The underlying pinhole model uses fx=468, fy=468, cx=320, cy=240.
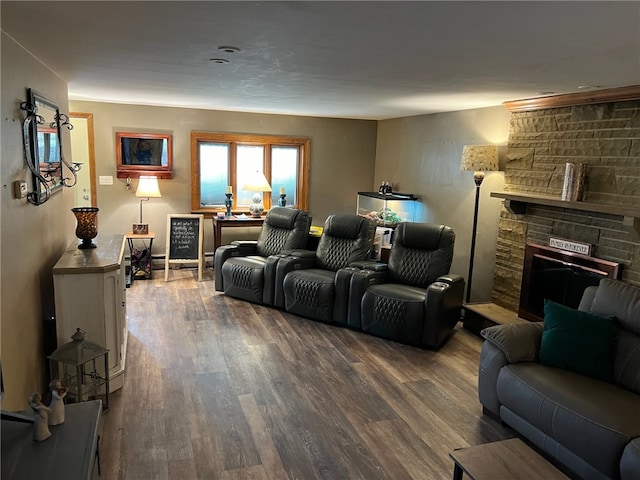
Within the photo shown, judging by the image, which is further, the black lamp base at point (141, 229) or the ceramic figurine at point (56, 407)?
the black lamp base at point (141, 229)

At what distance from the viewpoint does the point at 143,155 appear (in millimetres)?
6305

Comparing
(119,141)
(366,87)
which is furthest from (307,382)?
(119,141)

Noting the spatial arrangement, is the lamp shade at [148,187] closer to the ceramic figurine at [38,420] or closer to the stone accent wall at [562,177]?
the stone accent wall at [562,177]

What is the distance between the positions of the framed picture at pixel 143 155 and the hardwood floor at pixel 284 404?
7.77ft

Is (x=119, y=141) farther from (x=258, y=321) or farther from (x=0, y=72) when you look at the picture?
(x=0, y=72)

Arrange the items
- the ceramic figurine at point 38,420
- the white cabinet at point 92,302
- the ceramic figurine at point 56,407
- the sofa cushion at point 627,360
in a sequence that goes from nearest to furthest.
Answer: the ceramic figurine at point 38,420 → the ceramic figurine at point 56,407 → the sofa cushion at point 627,360 → the white cabinet at point 92,302

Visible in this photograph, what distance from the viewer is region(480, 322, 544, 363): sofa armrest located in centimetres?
293

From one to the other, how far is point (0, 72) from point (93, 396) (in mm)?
2018

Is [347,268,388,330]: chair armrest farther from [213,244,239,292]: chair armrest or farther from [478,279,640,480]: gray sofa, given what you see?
[213,244,239,292]: chair armrest

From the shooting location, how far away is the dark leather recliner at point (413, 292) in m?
4.18

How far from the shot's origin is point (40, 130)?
3.02 m

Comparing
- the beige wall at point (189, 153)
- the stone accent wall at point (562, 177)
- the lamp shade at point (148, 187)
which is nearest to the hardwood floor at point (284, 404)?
the stone accent wall at point (562, 177)

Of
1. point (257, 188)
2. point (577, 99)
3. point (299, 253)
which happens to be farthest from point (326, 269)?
point (577, 99)

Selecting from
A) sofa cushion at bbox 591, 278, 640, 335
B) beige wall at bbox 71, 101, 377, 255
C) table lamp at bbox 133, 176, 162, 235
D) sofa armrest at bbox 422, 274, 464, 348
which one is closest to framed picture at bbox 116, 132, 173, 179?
beige wall at bbox 71, 101, 377, 255
